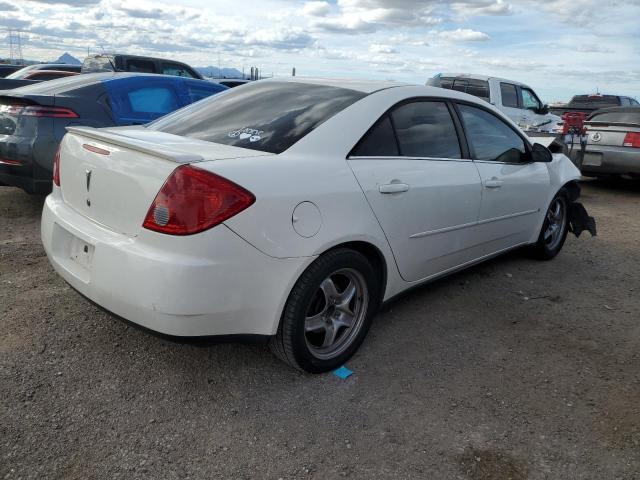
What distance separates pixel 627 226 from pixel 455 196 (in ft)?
14.9

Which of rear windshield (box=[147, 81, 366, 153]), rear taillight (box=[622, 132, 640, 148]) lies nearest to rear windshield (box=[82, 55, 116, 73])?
rear windshield (box=[147, 81, 366, 153])

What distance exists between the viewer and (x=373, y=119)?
3.04 meters

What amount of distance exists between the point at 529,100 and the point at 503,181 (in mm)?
10241

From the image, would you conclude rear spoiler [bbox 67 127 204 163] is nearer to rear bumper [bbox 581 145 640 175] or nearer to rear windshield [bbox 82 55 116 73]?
rear bumper [bbox 581 145 640 175]

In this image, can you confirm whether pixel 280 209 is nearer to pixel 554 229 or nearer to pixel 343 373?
pixel 343 373

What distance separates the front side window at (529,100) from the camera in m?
12.9

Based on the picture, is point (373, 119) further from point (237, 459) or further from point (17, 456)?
point (17, 456)

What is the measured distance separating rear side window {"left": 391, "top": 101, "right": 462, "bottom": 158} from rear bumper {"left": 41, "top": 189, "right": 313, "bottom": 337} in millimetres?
1147

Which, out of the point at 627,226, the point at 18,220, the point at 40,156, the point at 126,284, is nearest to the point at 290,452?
the point at 126,284

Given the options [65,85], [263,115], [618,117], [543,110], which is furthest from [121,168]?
[543,110]

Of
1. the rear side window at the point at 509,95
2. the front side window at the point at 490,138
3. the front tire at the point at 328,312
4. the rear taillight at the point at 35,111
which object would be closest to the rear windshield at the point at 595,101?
the rear side window at the point at 509,95

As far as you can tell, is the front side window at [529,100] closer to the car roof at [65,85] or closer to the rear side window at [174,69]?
the rear side window at [174,69]

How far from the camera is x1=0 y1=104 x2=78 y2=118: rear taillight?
16.6 feet

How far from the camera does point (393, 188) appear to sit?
9.89ft
